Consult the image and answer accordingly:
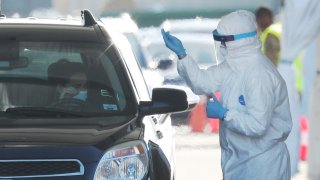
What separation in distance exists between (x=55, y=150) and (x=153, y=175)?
24.6 inches

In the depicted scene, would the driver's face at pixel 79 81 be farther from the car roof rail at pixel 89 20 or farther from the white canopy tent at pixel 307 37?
the white canopy tent at pixel 307 37

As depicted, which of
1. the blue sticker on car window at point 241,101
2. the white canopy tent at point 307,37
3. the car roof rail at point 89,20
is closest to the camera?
the blue sticker on car window at point 241,101

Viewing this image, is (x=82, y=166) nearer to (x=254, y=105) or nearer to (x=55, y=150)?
(x=55, y=150)

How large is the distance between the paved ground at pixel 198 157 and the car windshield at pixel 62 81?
5.11 metres

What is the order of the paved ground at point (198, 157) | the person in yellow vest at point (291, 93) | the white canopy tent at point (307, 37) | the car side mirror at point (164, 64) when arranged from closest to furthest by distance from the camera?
the white canopy tent at point (307, 37) < the person in yellow vest at point (291, 93) < the paved ground at point (198, 157) < the car side mirror at point (164, 64)

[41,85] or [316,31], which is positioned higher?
[41,85]

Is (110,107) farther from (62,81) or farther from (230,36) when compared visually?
(230,36)

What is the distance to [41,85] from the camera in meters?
7.73

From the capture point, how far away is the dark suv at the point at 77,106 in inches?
266

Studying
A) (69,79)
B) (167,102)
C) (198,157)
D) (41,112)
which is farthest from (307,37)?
(41,112)

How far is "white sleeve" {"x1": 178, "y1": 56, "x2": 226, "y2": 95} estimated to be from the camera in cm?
804

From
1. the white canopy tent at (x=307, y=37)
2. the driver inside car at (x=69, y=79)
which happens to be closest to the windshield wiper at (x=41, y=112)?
the driver inside car at (x=69, y=79)

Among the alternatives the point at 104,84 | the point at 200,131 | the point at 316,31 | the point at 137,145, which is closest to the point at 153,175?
the point at 137,145

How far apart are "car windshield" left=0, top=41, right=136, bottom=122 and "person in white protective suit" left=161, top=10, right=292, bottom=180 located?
620 mm
